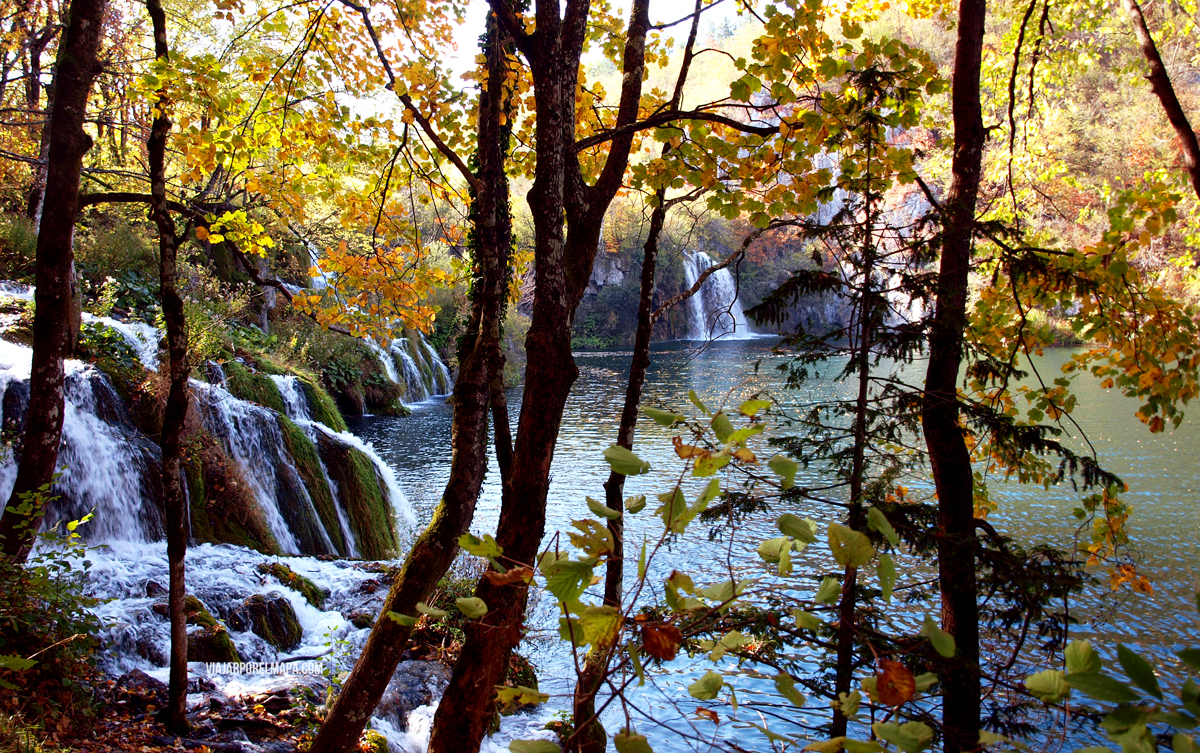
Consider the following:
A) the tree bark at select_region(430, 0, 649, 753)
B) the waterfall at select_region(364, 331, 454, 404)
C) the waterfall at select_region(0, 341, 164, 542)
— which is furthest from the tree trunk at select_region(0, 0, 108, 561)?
the waterfall at select_region(364, 331, 454, 404)

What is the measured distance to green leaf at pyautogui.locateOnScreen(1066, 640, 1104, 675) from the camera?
2.84 ft

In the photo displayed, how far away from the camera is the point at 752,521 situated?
9805 mm

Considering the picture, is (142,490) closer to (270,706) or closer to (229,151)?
(270,706)

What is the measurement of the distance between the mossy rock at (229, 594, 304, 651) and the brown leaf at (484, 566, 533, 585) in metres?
5.50

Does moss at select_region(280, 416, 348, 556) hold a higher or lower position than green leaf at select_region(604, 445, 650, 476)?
lower

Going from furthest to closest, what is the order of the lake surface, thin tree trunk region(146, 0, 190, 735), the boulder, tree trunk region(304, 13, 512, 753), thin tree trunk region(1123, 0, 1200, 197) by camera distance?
the lake surface < the boulder < thin tree trunk region(146, 0, 190, 735) < thin tree trunk region(1123, 0, 1200, 197) < tree trunk region(304, 13, 512, 753)

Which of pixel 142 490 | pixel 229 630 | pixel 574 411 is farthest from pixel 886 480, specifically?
pixel 574 411

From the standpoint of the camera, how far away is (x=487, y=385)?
3586 millimetres

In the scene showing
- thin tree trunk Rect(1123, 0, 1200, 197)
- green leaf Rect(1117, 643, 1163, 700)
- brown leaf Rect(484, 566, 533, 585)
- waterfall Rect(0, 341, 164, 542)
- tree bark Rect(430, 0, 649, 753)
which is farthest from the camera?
waterfall Rect(0, 341, 164, 542)

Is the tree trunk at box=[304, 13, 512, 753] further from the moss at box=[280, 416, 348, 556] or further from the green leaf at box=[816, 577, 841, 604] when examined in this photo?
the moss at box=[280, 416, 348, 556]

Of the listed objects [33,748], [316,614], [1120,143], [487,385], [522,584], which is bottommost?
[316,614]

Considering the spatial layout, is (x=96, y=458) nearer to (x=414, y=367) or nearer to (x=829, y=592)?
(x=829, y=592)

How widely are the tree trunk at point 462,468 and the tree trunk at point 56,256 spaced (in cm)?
232

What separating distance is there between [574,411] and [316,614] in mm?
12050
